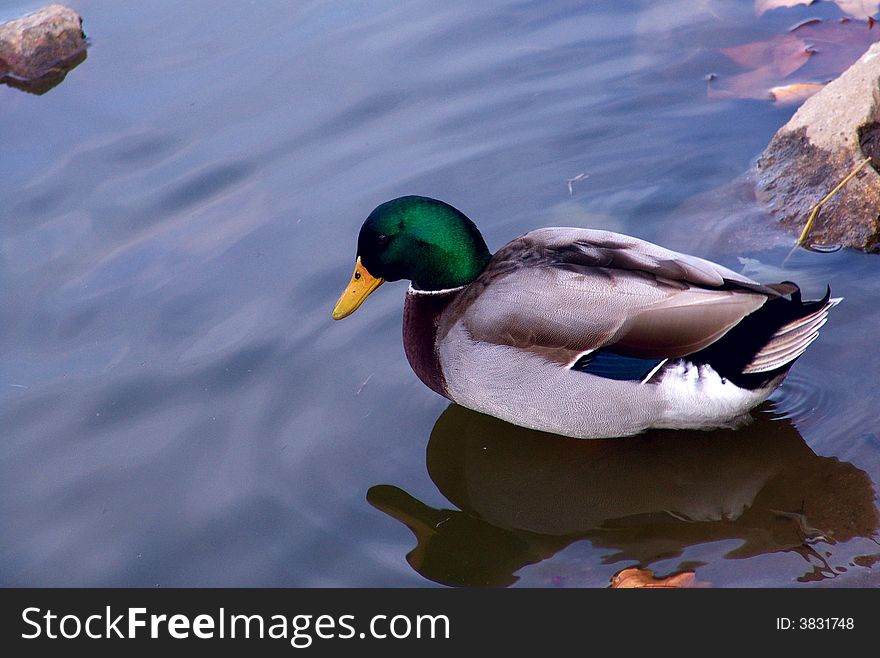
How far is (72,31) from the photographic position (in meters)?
6.94

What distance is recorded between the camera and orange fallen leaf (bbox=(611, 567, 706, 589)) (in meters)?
3.64

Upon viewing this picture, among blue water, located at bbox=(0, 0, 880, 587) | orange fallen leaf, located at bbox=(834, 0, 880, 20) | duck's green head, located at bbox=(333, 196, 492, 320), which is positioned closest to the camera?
blue water, located at bbox=(0, 0, 880, 587)

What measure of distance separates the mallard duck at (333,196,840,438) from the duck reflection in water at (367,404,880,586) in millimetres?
165

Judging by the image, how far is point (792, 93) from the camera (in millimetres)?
6105

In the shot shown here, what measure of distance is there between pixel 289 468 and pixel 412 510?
0.52m

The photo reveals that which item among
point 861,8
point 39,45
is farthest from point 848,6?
point 39,45

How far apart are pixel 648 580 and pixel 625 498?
49 centimetres

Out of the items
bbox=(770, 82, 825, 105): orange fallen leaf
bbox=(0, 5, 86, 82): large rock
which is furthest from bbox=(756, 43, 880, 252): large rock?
bbox=(0, 5, 86, 82): large rock

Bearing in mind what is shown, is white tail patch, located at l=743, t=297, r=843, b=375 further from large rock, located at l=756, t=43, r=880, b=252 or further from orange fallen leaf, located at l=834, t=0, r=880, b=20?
orange fallen leaf, located at l=834, t=0, r=880, b=20

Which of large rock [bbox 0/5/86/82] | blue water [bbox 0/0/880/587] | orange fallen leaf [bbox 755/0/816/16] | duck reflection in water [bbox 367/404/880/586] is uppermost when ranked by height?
large rock [bbox 0/5/86/82]

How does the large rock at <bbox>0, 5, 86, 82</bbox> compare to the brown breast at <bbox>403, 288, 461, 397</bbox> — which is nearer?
the brown breast at <bbox>403, 288, 461, 397</bbox>

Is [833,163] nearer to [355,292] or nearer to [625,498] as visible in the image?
[625,498]
